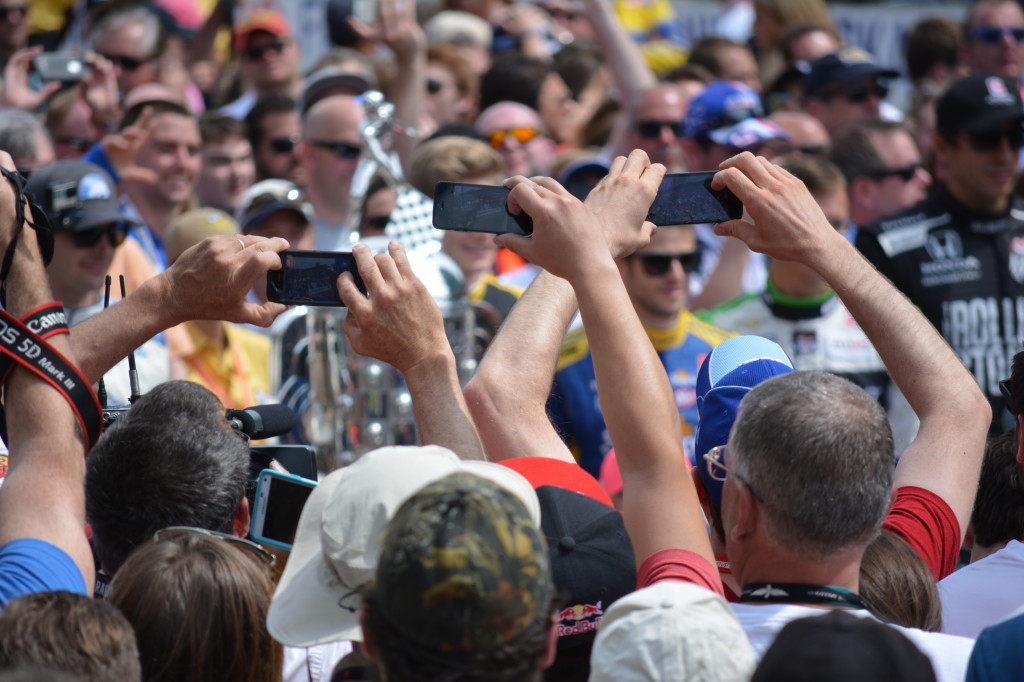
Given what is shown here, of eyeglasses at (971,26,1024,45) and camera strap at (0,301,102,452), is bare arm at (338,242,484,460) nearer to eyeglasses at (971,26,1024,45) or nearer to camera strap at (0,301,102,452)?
camera strap at (0,301,102,452)

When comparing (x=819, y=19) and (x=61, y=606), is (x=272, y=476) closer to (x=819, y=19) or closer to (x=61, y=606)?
(x=61, y=606)

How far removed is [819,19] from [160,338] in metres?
6.70

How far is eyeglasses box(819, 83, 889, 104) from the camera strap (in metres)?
6.27

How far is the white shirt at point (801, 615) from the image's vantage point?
213 centimetres

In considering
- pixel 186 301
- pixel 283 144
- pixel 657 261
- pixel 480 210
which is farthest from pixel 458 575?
pixel 283 144

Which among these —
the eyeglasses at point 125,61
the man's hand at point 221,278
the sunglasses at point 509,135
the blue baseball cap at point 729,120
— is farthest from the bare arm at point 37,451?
the eyeglasses at point 125,61

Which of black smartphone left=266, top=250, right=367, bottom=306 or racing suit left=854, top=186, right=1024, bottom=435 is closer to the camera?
black smartphone left=266, top=250, right=367, bottom=306

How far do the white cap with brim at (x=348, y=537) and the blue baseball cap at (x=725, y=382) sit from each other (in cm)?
71

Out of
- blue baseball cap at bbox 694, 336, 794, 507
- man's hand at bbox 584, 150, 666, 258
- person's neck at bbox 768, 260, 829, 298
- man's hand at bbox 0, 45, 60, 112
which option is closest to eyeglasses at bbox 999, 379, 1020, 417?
blue baseball cap at bbox 694, 336, 794, 507

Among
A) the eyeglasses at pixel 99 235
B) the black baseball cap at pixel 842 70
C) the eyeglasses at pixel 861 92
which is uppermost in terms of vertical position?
the black baseball cap at pixel 842 70

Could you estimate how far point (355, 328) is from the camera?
2625 millimetres

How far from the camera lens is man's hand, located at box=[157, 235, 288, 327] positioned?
2.62 meters

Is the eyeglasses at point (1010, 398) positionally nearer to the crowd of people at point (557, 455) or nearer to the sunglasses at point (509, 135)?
the crowd of people at point (557, 455)

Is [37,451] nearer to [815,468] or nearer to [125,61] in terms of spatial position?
[815,468]
